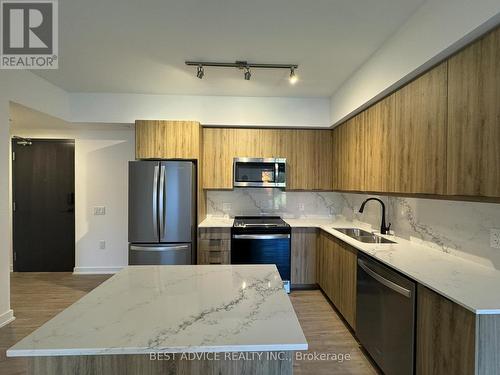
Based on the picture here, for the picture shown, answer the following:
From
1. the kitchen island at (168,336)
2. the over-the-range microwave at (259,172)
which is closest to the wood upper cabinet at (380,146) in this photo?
the over-the-range microwave at (259,172)

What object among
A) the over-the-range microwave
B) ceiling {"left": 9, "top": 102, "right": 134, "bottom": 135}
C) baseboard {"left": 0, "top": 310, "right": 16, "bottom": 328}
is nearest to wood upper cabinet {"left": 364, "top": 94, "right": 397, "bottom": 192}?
the over-the-range microwave

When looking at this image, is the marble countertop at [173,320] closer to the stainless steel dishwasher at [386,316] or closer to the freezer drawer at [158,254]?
the stainless steel dishwasher at [386,316]

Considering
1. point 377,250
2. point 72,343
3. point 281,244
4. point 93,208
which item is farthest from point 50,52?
point 377,250

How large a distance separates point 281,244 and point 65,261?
349cm

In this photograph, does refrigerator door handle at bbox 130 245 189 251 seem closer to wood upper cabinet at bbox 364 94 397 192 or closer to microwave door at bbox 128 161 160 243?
microwave door at bbox 128 161 160 243

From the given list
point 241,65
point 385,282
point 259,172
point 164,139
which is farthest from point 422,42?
point 164,139

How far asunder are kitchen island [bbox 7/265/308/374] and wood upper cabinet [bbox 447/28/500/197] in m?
1.25

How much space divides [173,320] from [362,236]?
99.9 inches

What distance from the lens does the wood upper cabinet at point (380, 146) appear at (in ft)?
7.29

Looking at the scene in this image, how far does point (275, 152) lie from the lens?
3.63 m

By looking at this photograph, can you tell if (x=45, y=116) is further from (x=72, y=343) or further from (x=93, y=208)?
(x=72, y=343)

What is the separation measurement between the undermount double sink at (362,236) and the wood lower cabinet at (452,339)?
3.80ft

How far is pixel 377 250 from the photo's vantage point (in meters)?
2.08

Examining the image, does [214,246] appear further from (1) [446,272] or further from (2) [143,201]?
(1) [446,272]
